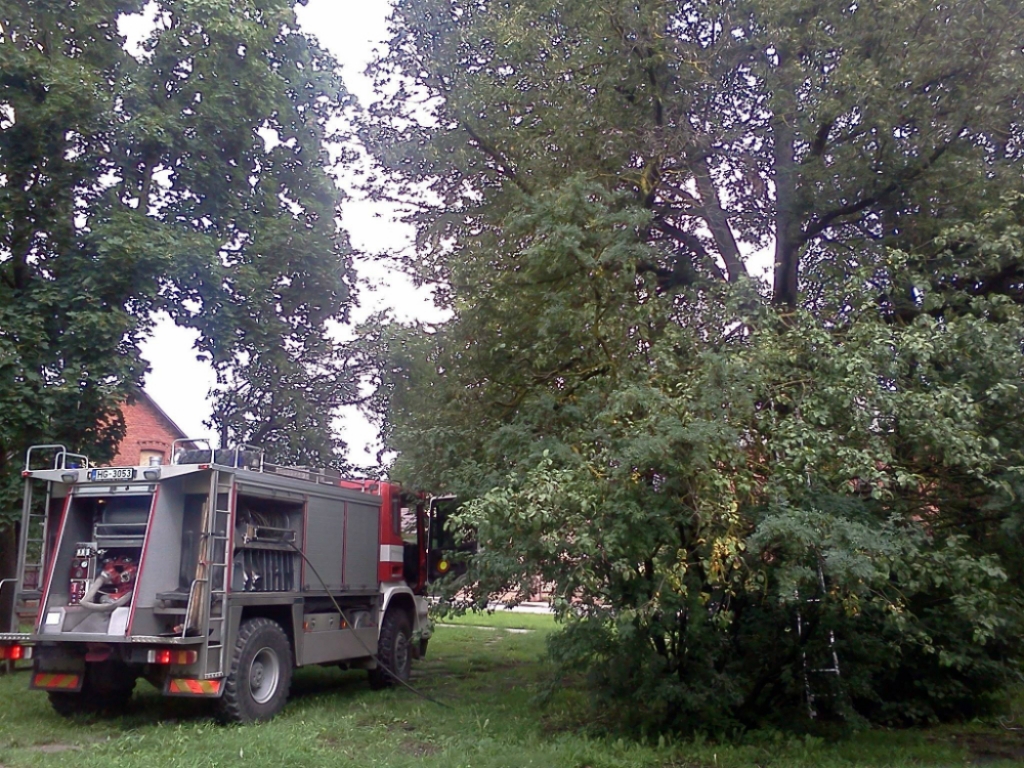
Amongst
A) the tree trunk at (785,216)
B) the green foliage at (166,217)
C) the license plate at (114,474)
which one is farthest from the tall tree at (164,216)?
the tree trunk at (785,216)

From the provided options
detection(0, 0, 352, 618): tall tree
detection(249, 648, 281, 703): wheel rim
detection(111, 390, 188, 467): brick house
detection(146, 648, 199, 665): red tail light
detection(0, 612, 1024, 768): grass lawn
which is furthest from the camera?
detection(111, 390, 188, 467): brick house

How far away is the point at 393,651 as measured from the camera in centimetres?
1391

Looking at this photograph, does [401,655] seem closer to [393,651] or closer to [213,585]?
[393,651]

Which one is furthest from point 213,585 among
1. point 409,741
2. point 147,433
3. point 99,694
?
point 147,433

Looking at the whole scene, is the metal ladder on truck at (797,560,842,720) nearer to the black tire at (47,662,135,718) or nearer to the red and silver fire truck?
the red and silver fire truck

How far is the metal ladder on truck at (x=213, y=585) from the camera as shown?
9953 mm

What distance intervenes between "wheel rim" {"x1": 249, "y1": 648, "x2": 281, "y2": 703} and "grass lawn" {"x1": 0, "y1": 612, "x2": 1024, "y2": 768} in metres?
0.34

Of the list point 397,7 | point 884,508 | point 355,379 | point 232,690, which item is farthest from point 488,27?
point 232,690

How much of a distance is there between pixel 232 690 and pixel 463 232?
645 cm

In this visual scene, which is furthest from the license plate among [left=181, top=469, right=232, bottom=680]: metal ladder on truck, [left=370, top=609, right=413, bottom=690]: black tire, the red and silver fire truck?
[left=370, top=609, right=413, bottom=690]: black tire

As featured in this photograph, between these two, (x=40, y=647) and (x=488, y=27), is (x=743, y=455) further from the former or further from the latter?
(x=40, y=647)

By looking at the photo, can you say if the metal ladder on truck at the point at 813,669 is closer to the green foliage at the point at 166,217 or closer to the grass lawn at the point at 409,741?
the grass lawn at the point at 409,741

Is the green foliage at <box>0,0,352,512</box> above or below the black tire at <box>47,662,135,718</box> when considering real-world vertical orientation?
Result: above

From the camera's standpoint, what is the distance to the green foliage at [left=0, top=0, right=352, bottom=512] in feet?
44.7
